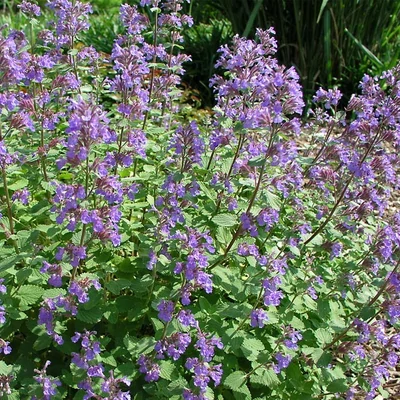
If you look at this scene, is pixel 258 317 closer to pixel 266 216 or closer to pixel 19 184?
pixel 266 216

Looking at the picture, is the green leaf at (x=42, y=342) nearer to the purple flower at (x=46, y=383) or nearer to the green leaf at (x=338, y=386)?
the purple flower at (x=46, y=383)

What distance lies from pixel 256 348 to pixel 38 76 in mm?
1744

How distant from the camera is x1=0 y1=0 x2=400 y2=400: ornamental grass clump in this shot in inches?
98.0

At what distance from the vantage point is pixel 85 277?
8.30ft

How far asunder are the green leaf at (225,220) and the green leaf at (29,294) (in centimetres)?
89

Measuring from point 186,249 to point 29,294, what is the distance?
2.57ft

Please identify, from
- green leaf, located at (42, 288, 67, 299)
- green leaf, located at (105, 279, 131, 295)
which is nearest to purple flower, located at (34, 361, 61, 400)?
green leaf, located at (42, 288, 67, 299)

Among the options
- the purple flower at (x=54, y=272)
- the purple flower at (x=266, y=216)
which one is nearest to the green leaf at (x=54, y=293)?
the purple flower at (x=54, y=272)

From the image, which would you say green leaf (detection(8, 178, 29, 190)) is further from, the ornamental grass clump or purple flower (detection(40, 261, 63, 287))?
purple flower (detection(40, 261, 63, 287))

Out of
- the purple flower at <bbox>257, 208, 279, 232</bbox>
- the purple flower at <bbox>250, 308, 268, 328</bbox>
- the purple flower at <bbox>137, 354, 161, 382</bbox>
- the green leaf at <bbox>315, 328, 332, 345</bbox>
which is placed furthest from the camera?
the green leaf at <bbox>315, 328, 332, 345</bbox>

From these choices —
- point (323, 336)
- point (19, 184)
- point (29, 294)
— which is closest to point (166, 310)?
point (29, 294)

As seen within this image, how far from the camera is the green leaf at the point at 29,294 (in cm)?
265

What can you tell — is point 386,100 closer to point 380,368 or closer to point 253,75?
point 253,75

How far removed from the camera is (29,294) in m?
2.69
